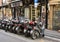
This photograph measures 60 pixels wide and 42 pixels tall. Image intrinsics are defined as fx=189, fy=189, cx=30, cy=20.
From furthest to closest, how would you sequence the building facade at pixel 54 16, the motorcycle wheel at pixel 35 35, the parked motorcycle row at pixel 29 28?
1. the building facade at pixel 54 16
2. the parked motorcycle row at pixel 29 28
3. the motorcycle wheel at pixel 35 35

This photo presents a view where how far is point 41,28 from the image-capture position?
1351 centimetres

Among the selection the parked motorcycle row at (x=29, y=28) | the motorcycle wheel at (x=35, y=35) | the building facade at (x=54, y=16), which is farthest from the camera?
the building facade at (x=54, y=16)

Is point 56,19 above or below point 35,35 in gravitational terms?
above

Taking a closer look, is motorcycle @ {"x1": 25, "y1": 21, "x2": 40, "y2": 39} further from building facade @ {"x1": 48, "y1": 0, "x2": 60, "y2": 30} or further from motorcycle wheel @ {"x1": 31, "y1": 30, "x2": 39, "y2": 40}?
building facade @ {"x1": 48, "y1": 0, "x2": 60, "y2": 30}

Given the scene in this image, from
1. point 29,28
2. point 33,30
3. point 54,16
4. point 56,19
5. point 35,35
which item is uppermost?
point 54,16

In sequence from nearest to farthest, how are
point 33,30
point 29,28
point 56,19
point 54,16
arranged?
1. point 33,30
2. point 29,28
3. point 56,19
4. point 54,16

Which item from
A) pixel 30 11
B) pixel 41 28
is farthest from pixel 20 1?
pixel 41 28

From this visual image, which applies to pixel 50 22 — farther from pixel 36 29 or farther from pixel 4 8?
pixel 4 8

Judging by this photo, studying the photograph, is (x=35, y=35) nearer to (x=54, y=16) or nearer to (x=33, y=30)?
(x=33, y=30)

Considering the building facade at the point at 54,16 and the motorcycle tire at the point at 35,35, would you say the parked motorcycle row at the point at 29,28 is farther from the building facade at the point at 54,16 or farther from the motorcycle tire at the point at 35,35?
the building facade at the point at 54,16

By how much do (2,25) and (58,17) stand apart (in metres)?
5.79

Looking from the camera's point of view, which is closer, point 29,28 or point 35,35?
point 35,35

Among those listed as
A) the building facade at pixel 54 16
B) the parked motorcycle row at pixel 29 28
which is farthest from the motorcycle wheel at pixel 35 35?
the building facade at pixel 54 16

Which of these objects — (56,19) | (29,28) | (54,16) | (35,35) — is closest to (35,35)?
(35,35)
